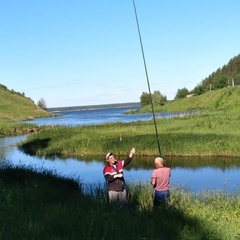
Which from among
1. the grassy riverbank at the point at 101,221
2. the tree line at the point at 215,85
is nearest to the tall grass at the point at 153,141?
the grassy riverbank at the point at 101,221

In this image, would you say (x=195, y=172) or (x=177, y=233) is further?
(x=195, y=172)

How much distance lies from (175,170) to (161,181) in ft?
47.7

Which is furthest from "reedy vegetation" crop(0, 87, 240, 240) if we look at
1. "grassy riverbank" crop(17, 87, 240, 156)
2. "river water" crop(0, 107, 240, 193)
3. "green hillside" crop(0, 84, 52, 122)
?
"green hillside" crop(0, 84, 52, 122)

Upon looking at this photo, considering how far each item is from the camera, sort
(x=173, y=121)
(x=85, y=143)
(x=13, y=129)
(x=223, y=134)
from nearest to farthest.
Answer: (x=223, y=134) → (x=85, y=143) → (x=173, y=121) → (x=13, y=129)

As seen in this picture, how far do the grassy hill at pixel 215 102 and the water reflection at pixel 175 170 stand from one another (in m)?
34.3

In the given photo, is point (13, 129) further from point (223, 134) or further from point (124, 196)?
point (124, 196)

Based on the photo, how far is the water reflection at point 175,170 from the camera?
813 inches

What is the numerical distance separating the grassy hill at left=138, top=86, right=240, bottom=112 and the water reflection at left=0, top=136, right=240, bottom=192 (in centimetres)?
3427

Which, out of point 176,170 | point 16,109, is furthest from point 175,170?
point 16,109

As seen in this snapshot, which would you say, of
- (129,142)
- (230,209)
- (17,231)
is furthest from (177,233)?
(129,142)

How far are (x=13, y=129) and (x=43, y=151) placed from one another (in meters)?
32.1

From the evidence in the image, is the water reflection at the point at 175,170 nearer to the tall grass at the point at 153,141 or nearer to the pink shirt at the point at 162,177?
the tall grass at the point at 153,141

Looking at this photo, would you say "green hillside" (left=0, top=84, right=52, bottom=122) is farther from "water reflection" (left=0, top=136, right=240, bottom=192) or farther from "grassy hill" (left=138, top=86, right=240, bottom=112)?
"water reflection" (left=0, top=136, right=240, bottom=192)

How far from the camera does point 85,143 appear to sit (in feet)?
118
